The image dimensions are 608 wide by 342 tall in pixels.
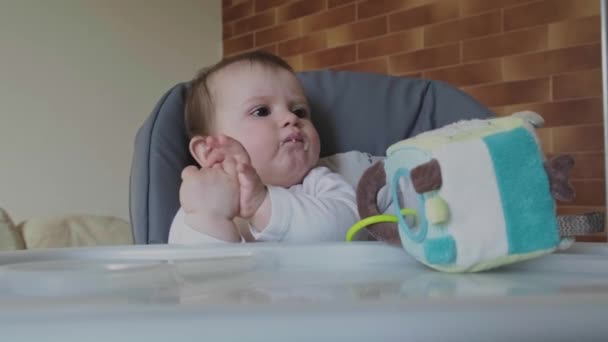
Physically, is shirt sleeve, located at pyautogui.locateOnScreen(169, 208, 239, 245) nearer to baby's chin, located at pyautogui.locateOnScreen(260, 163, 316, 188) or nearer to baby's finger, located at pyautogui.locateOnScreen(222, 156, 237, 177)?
baby's finger, located at pyautogui.locateOnScreen(222, 156, 237, 177)

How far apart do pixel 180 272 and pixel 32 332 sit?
22 cm

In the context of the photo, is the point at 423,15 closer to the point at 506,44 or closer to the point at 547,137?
the point at 506,44

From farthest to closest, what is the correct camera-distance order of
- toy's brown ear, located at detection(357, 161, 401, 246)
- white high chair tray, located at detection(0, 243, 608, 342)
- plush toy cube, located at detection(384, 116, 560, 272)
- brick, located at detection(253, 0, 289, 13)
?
brick, located at detection(253, 0, 289, 13)
toy's brown ear, located at detection(357, 161, 401, 246)
plush toy cube, located at detection(384, 116, 560, 272)
white high chair tray, located at detection(0, 243, 608, 342)

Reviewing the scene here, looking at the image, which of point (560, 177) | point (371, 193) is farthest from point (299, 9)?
point (560, 177)

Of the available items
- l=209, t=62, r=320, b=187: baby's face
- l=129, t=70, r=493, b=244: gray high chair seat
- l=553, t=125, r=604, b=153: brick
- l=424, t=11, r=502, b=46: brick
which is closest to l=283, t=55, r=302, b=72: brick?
l=424, t=11, r=502, b=46: brick

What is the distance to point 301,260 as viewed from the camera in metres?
0.58

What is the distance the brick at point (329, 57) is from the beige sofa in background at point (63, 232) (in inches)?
34.3

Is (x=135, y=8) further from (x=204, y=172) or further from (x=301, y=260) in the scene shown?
(x=301, y=260)

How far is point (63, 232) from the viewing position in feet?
7.38

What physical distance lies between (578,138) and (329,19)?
1.04 metres

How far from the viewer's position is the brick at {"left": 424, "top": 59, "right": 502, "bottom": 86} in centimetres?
212

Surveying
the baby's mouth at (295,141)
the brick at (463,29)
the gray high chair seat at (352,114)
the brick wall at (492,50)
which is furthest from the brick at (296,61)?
the baby's mouth at (295,141)

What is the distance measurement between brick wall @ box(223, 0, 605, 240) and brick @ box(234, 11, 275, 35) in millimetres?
63

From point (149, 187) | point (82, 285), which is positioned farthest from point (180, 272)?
point (149, 187)
